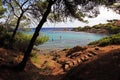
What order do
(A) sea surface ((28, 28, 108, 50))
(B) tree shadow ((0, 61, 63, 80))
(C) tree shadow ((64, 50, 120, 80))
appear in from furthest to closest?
(A) sea surface ((28, 28, 108, 50)), (B) tree shadow ((0, 61, 63, 80)), (C) tree shadow ((64, 50, 120, 80))

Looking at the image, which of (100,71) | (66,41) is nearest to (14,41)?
(100,71)

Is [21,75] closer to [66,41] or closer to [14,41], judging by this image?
[14,41]

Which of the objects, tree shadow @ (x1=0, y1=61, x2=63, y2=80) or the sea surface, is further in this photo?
the sea surface

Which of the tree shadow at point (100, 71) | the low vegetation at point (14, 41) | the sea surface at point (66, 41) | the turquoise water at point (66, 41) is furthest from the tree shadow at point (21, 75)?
the turquoise water at point (66, 41)

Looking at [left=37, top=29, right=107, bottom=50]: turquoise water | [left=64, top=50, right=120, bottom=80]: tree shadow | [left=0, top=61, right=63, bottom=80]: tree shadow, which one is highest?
[left=64, top=50, right=120, bottom=80]: tree shadow

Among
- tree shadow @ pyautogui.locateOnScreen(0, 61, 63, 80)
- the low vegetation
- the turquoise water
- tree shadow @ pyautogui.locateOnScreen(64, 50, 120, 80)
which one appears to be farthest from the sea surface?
tree shadow @ pyautogui.locateOnScreen(64, 50, 120, 80)

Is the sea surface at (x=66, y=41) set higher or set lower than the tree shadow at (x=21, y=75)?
lower

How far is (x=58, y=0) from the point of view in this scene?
17188 millimetres

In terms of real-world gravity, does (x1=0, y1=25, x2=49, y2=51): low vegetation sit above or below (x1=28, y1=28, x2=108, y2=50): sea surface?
above

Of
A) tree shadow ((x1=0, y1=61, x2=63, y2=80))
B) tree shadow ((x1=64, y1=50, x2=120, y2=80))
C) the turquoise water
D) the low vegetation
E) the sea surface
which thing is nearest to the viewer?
tree shadow ((x1=64, y1=50, x2=120, y2=80))

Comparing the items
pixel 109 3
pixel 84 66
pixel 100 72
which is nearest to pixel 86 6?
pixel 109 3

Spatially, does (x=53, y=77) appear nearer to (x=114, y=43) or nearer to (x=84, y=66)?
(x=84, y=66)

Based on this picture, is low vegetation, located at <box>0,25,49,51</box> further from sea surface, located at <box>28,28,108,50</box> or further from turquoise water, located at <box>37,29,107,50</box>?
turquoise water, located at <box>37,29,107,50</box>

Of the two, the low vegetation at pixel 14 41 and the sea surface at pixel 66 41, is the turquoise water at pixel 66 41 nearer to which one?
the sea surface at pixel 66 41
